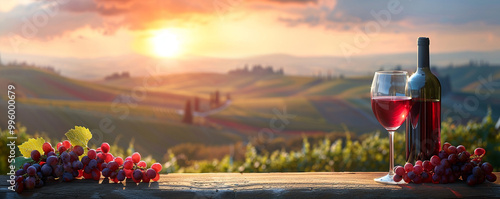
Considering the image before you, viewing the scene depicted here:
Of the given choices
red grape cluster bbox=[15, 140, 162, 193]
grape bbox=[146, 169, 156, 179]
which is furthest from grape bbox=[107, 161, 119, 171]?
grape bbox=[146, 169, 156, 179]

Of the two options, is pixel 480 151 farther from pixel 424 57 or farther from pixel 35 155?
pixel 35 155

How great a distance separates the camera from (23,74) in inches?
264

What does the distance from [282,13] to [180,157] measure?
2.53 m

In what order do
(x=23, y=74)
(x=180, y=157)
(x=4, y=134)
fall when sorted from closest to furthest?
1. (x=4, y=134)
2. (x=180, y=157)
3. (x=23, y=74)

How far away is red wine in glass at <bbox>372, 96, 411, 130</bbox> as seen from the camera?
1.40m

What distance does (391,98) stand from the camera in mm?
1400

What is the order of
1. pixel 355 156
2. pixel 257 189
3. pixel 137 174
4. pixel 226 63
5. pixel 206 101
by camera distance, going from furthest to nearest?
pixel 206 101 → pixel 226 63 → pixel 355 156 → pixel 137 174 → pixel 257 189

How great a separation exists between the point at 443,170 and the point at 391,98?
0.27 meters

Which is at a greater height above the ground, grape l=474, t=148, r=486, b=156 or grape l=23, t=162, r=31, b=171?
grape l=474, t=148, r=486, b=156

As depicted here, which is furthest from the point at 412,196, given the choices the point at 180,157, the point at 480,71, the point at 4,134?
the point at 480,71

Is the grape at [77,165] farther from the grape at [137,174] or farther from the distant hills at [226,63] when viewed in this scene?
the distant hills at [226,63]

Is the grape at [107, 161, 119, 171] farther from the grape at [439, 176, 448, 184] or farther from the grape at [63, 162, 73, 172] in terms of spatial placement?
the grape at [439, 176, 448, 184]

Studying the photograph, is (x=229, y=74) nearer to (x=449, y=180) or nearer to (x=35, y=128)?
(x=35, y=128)

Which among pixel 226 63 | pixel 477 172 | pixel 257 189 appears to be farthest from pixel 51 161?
pixel 226 63
